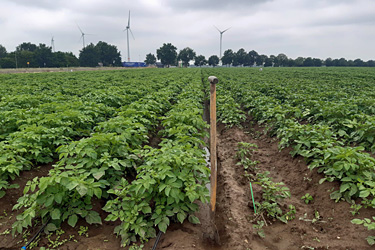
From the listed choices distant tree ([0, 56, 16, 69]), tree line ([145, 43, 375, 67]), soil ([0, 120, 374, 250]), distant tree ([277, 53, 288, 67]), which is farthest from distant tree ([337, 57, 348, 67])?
distant tree ([0, 56, 16, 69])

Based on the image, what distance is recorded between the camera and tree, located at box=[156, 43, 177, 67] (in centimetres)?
12069

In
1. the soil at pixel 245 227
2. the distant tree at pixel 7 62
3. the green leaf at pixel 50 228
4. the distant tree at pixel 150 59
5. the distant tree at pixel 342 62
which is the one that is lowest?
the soil at pixel 245 227

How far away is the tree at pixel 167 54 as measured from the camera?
120688 mm

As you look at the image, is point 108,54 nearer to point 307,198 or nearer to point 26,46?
point 26,46

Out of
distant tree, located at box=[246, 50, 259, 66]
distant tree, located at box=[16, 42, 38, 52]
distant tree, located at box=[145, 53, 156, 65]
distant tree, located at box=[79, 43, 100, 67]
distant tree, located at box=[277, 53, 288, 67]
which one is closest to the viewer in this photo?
distant tree, located at box=[79, 43, 100, 67]

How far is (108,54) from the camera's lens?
105 metres

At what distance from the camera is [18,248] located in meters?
2.91

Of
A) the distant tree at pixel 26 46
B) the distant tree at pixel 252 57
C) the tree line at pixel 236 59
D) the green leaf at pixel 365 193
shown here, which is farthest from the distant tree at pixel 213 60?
the green leaf at pixel 365 193

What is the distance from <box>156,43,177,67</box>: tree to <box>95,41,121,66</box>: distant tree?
2266 centimetres

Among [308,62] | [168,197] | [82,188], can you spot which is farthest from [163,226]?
[308,62]

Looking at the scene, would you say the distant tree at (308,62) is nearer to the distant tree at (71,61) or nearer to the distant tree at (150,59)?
the distant tree at (150,59)

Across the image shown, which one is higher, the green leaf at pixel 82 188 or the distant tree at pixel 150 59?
the distant tree at pixel 150 59

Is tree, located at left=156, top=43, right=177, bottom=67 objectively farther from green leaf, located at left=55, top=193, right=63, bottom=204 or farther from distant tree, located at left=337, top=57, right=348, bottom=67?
green leaf, located at left=55, top=193, right=63, bottom=204

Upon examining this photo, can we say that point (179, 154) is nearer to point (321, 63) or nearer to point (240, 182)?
point (240, 182)
